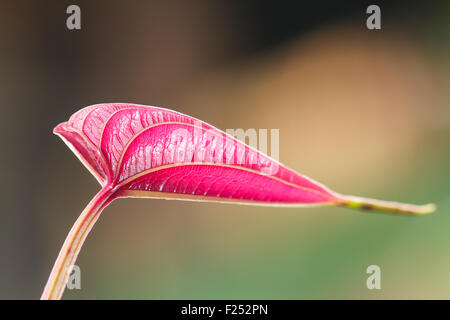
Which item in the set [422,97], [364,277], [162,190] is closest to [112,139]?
[162,190]

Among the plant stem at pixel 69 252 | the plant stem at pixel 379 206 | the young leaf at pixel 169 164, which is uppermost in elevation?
the young leaf at pixel 169 164

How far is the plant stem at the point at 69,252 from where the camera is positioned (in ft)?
0.39

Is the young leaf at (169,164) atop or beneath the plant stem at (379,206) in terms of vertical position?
atop

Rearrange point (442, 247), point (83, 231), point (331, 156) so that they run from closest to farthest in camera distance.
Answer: point (83, 231) < point (442, 247) < point (331, 156)

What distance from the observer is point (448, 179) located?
600mm

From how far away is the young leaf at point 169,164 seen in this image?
0.43 feet

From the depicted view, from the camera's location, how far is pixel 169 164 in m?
0.15

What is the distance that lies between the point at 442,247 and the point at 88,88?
1.87 feet

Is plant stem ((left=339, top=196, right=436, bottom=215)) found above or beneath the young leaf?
beneath

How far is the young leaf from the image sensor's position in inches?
5.2

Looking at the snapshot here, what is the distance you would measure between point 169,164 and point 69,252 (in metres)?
0.04

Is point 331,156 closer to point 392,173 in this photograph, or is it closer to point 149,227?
point 392,173

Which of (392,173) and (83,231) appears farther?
(392,173)

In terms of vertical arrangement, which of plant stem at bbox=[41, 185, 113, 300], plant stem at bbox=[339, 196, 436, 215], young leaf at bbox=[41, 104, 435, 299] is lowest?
plant stem at bbox=[41, 185, 113, 300]
